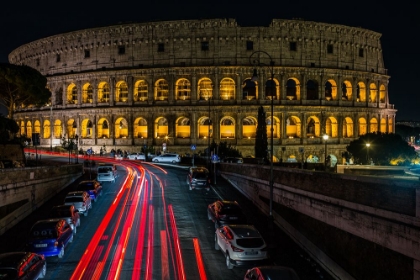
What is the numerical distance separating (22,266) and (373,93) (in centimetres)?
6767

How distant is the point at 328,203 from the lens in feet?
64.5

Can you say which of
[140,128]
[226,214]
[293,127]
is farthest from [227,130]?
[226,214]

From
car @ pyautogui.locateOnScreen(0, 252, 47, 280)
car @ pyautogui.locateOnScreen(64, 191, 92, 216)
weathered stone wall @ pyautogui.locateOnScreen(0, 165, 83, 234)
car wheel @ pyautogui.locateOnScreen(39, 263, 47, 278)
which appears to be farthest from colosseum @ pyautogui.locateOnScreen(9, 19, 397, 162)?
car @ pyautogui.locateOnScreen(0, 252, 47, 280)

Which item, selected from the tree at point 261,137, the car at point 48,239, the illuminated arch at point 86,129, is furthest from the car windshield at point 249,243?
the illuminated arch at point 86,129

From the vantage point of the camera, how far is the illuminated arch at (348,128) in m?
68.8

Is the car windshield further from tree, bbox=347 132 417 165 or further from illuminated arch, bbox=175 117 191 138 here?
illuminated arch, bbox=175 117 191 138

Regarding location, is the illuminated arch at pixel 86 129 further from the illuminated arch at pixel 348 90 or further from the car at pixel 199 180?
the car at pixel 199 180

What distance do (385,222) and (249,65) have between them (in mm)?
48962

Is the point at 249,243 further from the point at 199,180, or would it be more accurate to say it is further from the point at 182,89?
the point at 182,89

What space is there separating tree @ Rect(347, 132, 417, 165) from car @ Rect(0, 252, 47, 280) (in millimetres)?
44854

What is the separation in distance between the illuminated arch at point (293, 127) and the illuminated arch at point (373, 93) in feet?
46.6

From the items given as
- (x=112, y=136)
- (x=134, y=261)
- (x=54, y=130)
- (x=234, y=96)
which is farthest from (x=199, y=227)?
(x=54, y=130)

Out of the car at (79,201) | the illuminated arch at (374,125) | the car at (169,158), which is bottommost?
the car at (79,201)

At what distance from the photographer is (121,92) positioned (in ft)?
225
